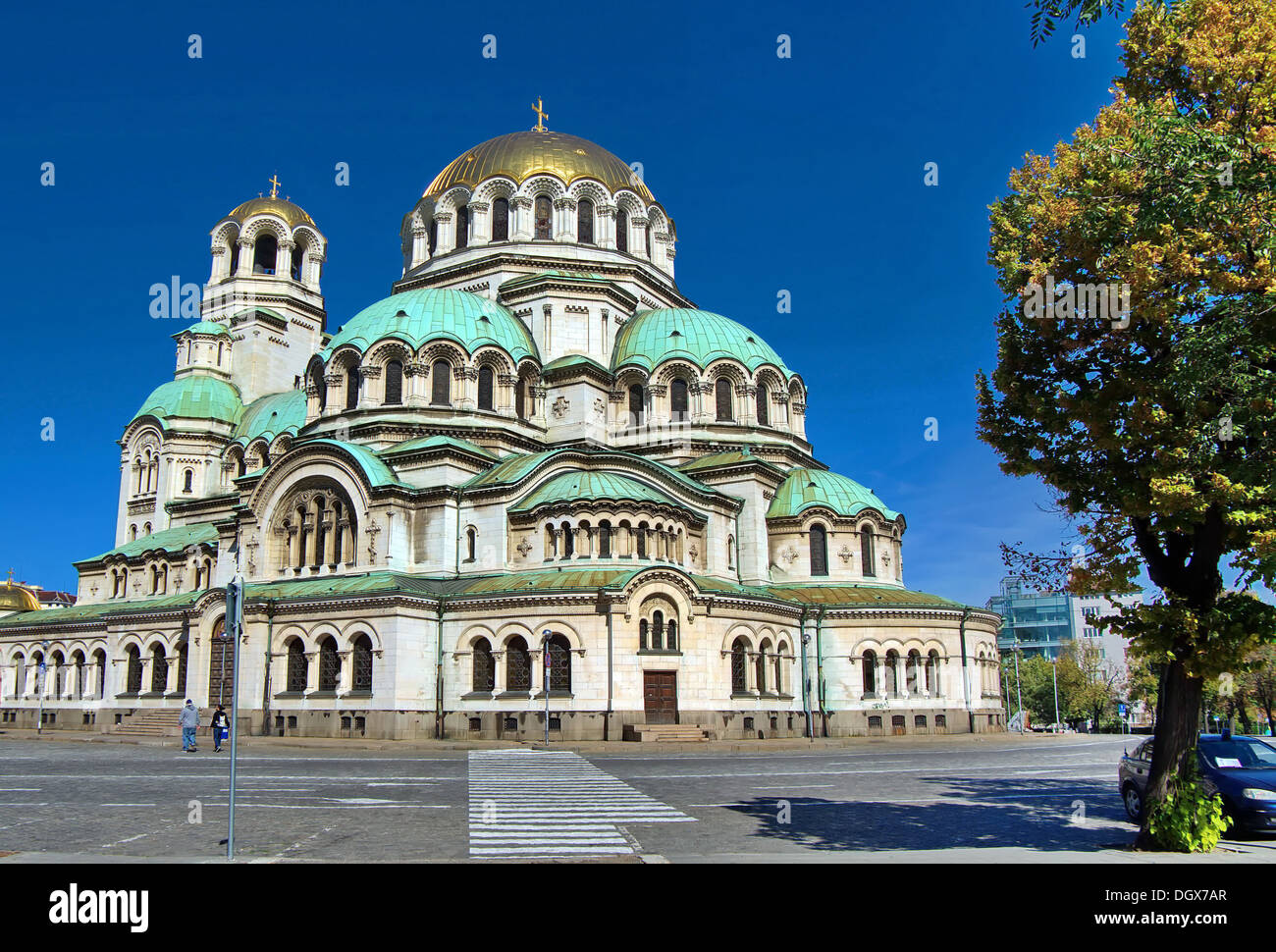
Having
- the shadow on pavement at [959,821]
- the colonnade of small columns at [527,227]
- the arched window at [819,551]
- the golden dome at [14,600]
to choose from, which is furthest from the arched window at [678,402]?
the golden dome at [14,600]

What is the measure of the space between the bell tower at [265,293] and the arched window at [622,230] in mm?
21750

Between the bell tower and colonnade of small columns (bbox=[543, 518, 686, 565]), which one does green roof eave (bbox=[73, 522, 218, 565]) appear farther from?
colonnade of small columns (bbox=[543, 518, 686, 565])

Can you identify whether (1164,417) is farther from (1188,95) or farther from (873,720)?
(873,720)

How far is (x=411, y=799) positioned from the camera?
18.8 meters

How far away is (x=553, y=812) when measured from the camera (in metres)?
16.9

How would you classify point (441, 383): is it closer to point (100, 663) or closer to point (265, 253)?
point (100, 663)

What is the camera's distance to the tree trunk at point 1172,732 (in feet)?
42.1

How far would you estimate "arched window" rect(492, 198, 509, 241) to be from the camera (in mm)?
58094

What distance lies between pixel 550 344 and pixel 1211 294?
1709 inches

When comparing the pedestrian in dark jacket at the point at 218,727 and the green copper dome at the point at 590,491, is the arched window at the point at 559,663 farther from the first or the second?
the pedestrian in dark jacket at the point at 218,727

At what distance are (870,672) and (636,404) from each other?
17857 mm

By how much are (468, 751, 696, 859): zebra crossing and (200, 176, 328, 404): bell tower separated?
45.4m

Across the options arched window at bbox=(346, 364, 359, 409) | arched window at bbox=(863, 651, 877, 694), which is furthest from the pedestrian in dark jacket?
arched window at bbox=(863, 651, 877, 694)
